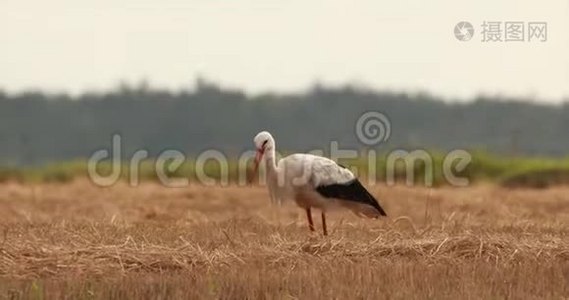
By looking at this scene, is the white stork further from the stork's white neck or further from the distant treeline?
the distant treeline

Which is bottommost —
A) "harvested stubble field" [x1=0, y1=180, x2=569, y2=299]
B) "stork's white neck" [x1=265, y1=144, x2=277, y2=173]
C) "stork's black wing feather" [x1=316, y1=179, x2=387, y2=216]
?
"harvested stubble field" [x1=0, y1=180, x2=569, y2=299]

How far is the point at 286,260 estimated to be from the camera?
783cm

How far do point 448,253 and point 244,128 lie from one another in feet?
68.7

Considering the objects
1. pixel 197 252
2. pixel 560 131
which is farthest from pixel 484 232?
pixel 560 131

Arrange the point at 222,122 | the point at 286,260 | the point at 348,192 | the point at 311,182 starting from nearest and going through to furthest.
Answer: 1. the point at 286,260
2. the point at 311,182
3. the point at 348,192
4. the point at 222,122

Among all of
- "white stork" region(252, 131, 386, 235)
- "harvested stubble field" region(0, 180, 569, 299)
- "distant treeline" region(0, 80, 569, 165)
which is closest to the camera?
"harvested stubble field" region(0, 180, 569, 299)

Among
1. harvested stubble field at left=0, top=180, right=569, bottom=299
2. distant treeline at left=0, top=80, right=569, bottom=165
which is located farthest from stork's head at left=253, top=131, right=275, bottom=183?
distant treeline at left=0, top=80, right=569, bottom=165

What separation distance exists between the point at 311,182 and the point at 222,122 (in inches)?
685

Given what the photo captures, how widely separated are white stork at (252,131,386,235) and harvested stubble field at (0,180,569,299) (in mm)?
277

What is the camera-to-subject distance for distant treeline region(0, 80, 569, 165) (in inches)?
1045

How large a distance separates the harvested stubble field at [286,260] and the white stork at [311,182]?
0.91 feet

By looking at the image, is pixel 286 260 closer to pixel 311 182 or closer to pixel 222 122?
pixel 311 182

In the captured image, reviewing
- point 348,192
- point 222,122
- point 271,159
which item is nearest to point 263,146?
point 271,159

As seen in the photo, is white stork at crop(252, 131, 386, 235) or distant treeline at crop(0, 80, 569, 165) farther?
distant treeline at crop(0, 80, 569, 165)
